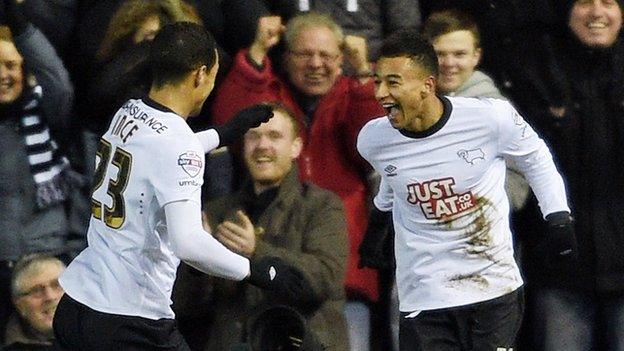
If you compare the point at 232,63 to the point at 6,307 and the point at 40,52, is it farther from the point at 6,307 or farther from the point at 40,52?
the point at 6,307

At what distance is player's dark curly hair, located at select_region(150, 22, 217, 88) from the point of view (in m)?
6.95

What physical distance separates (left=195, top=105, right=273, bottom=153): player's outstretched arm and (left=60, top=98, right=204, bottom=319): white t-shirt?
1.41 ft

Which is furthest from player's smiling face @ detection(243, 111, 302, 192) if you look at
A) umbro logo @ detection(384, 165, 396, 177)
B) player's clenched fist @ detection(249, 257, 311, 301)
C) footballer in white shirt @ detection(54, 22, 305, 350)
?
footballer in white shirt @ detection(54, 22, 305, 350)

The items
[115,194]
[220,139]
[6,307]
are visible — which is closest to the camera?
[115,194]

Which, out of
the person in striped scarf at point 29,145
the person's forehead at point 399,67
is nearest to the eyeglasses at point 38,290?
the person in striped scarf at point 29,145

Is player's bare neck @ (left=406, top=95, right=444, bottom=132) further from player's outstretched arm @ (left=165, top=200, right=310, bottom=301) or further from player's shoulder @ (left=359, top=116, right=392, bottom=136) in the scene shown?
player's outstretched arm @ (left=165, top=200, right=310, bottom=301)

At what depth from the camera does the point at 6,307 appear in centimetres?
873

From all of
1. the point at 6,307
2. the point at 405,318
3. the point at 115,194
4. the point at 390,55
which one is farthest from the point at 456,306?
the point at 6,307

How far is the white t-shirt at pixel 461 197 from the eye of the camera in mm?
7711

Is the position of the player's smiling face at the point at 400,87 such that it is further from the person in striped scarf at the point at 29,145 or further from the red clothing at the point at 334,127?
the person in striped scarf at the point at 29,145

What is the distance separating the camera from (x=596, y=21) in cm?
890

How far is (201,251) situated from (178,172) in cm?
30

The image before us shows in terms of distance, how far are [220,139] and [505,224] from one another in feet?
4.22

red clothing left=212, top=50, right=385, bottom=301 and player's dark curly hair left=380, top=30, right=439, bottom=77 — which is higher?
player's dark curly hair left=380, top=30, right=439, bottom=77
